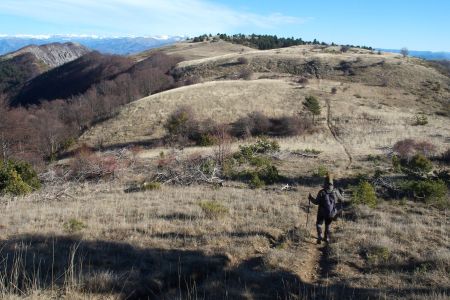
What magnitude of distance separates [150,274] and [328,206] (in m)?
5.11

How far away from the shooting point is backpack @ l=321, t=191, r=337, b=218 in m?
10.5

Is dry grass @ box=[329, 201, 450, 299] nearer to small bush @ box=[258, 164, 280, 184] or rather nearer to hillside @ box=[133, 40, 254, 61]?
small bush @ box=[258, 164, 280, 184]

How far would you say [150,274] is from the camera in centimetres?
731

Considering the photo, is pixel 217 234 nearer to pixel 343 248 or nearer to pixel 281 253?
pixel 281 253

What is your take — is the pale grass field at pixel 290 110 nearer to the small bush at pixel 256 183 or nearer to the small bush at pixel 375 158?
the small bush at pixel 375 158

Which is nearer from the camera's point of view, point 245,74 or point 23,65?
point 245,74

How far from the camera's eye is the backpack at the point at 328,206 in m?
10.5

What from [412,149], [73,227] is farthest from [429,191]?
[412,149]

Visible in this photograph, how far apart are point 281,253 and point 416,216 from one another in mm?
5955

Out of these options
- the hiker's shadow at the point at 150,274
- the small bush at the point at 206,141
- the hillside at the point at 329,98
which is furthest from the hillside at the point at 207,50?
the hiker's shadow at the point at 150,274

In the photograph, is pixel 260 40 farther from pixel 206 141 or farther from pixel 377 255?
pixel 377 255

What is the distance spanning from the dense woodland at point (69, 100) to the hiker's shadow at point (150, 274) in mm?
31484

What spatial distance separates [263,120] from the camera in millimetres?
43875

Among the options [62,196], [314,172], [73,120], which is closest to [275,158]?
[314,172]
